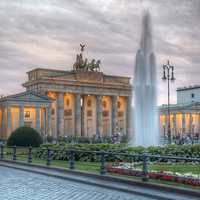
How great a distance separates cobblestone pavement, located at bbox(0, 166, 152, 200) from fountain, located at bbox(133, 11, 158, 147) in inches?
439

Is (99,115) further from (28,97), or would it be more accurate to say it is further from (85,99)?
(28,97)

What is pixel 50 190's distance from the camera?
11398 mm

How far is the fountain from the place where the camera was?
78.4 feet

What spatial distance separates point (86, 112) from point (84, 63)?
13.4m

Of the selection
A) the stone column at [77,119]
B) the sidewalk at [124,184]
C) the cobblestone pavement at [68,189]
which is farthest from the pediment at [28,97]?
the cobblestone pavement at [68,189]

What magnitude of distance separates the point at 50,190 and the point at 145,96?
49.9ft

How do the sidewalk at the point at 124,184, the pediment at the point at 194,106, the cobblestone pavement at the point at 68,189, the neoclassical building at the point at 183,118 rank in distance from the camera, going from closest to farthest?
the sidewalk at the point at 124,184 → the cobblestone pavement at the point at 68,189 → the neoclassical building at the point at 183,118 → the pediment at the point at 194,106

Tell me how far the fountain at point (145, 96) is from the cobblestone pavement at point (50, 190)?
1116cm

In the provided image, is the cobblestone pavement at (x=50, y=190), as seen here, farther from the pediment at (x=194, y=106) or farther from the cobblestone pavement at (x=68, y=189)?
the pediment at (x=194, y=106)

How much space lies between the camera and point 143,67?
85.3ft

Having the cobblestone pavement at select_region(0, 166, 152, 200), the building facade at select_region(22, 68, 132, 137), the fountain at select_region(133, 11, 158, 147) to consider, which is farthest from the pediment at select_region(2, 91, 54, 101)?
the cobblestone pavement at select_region(0, 166, 152, 200)

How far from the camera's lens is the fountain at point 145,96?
2389cm

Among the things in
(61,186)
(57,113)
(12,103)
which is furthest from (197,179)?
(57,113)

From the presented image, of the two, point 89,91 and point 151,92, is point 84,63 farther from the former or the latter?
point 151,92
